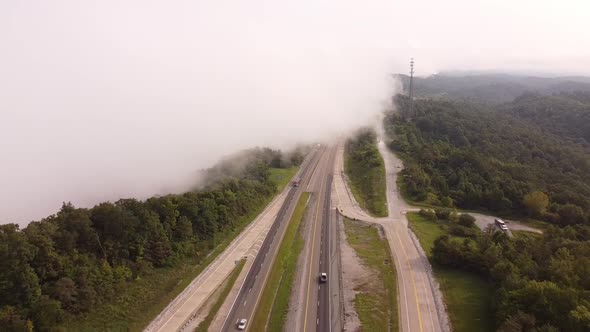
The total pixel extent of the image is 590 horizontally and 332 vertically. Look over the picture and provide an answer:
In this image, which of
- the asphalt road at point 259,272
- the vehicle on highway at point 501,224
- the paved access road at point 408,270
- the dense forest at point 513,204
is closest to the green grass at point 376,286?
the paved access road at point 408,270

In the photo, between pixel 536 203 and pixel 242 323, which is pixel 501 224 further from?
pixel 242 323

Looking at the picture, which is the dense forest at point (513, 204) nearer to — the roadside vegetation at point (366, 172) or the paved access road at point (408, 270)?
the paved access road at point (408, 270)

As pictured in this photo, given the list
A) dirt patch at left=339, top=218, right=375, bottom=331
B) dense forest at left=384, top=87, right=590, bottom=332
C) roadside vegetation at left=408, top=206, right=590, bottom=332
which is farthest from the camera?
dirt patch at left=339, top=218, right=375, bottom=331

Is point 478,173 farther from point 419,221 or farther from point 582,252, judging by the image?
point 582,252

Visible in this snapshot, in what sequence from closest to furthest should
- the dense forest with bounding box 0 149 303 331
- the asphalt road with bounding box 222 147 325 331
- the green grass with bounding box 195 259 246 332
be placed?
the dense forest with bounding box 0 149 303 331
the green grass with bounding box 195 259 246 332
the asphalt road with bounding box 222 147 325 331

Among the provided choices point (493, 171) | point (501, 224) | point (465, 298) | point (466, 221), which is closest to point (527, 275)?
point (465, 298)

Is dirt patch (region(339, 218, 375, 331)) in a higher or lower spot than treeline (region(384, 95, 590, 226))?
lower

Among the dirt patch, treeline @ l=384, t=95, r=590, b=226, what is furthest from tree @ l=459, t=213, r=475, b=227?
the dirt patch

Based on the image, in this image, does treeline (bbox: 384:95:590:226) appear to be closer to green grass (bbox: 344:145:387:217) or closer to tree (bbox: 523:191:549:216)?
tree (bbox: 523:191:549:216)
